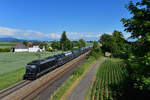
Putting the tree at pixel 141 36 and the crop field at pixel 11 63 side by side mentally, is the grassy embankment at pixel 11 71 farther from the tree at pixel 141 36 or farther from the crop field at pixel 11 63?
the tree at pixel 141 36

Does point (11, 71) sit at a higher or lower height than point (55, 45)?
lower

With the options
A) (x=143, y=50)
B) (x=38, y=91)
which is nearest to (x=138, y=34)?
(x=143, y=50)

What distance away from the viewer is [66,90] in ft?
58.6

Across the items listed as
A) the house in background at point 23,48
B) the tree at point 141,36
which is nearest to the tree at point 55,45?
the house in background at point 23,48

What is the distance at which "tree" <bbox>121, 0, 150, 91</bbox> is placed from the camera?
6.29 metres

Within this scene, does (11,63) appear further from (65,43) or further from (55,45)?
(55,45)

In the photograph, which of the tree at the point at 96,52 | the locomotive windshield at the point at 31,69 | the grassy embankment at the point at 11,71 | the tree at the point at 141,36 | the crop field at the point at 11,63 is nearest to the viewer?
the tree at the point at 141,36

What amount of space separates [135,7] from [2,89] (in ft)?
66.5

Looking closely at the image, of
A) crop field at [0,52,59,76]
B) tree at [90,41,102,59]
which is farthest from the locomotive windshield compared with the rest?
tree at [90,41,102,59]

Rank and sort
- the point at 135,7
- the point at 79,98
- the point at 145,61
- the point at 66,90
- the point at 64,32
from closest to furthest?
the point at 145,61 < the point at 135,7 < the point at 79,98 < the point at 66,90 < the point at 64,32

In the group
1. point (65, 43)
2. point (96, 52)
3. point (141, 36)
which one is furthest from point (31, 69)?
point (65, 43)

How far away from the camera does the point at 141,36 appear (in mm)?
6863

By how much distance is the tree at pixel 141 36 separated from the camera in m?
6.29

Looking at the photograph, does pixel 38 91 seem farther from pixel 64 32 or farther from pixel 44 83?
pixel 64 32
